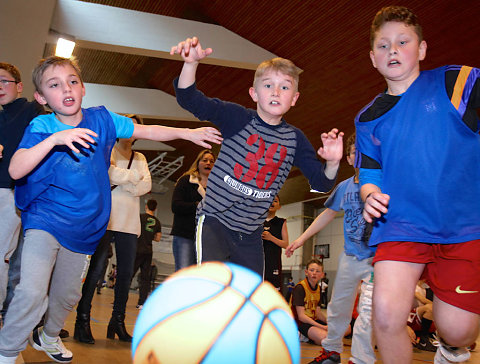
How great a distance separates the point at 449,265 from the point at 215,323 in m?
1.26

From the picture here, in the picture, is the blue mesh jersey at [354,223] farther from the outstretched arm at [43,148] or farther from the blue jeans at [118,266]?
the outstretched arm at [43,148]

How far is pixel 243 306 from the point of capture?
74.9 inches

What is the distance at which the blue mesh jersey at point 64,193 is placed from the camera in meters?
2.80

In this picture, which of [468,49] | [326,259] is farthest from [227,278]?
[326,259]

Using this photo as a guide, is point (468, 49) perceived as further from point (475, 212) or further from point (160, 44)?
point (475, 212)

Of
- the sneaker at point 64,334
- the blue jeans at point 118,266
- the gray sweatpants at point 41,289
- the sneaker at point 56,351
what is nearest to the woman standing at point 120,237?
the blue jeans at point 118,266

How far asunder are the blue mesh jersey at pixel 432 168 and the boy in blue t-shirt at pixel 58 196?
111 centimetres

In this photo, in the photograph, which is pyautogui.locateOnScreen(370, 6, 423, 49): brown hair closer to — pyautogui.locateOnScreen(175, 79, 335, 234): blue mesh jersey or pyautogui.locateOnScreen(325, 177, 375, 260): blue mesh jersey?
pyautogui.locateOnScreen(175, 79, 335, 234): blue mesh jersey

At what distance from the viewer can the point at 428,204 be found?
7.65ft

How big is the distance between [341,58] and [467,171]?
8.93 m

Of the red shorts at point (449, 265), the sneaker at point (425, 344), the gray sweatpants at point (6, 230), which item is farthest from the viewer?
the sneaker at point (425, 344)

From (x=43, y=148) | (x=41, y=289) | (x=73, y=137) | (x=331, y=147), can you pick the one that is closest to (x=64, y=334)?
(x=41, y=289)

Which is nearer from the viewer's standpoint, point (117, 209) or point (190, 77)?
point (190, 77)

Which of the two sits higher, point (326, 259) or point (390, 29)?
point (390, 29)
